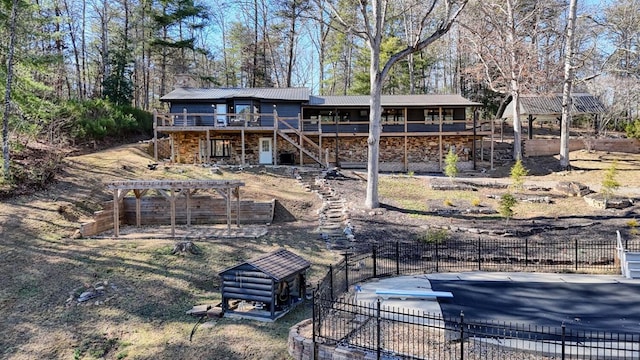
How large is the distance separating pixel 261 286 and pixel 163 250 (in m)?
5.08

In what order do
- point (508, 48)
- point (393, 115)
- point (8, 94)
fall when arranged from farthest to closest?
point (393, 115) → point (508, 48) → point (8, 94)

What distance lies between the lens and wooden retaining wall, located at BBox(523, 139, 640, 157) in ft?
103

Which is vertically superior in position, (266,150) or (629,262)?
(266,150)

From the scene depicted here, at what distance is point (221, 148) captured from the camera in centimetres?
2786

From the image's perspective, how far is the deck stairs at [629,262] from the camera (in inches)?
456

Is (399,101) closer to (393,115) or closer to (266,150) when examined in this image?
(393,115)

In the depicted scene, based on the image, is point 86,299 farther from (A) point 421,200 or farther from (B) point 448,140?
(B) point 448,140

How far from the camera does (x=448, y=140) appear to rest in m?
29.4

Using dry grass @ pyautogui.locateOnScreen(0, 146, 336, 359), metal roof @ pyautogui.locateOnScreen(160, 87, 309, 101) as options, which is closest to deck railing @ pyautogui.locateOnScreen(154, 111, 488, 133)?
metal roof @ pyautogui.locateOnScreen(160, 87, 309, 101)

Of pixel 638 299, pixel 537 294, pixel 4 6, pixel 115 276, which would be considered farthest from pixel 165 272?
pixel 4 6

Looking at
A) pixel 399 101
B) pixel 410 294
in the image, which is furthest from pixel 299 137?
pixel 410 294

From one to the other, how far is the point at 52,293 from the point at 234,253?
4.70m

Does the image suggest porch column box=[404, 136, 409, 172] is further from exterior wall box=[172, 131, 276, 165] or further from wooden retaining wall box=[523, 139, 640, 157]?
wooden retaining wall box=[523, 139, 640, 157]

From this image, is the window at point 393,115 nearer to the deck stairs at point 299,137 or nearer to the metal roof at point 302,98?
the metal roof at point 302,98
